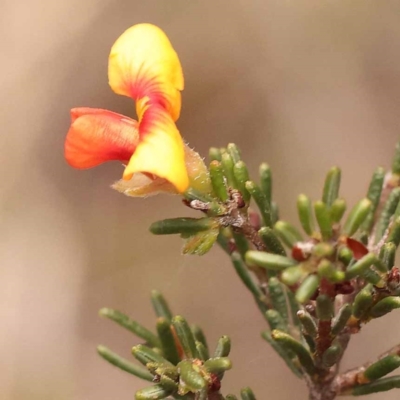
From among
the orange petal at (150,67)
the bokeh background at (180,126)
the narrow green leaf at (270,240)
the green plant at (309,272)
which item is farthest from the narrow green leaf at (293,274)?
the bokeh background at (180,126)

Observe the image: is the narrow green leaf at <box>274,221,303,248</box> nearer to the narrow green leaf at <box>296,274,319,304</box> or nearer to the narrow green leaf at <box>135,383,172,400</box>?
the narrow green leaf at <box>296,274,319,304</box>

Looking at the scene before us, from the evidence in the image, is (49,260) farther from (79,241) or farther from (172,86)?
(172,86)

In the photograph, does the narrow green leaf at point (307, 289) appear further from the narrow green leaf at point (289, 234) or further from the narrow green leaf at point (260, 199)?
the narrow green leaf at point (260, 199)

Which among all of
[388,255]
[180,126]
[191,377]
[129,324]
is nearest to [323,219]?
[388,255]

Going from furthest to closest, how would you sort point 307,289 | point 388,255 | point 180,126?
point 180,126
point 388,255
point 307,289

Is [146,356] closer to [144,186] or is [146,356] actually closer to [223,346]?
[223,346]

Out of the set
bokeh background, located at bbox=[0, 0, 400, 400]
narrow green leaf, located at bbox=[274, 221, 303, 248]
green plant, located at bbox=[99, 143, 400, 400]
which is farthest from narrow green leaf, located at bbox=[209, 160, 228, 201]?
bokeh background, located at bbox=[0, 0, 400, 400]
